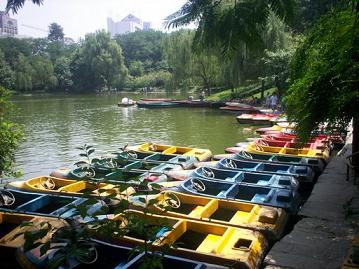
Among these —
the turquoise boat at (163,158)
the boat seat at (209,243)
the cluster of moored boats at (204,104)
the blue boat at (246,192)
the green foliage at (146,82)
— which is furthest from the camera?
the green foliage at (146,82)

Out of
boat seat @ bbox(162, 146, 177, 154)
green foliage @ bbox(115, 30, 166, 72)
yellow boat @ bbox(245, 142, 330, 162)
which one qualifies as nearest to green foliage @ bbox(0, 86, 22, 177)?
boat seat @ bbox(162, 146, 177, 154)

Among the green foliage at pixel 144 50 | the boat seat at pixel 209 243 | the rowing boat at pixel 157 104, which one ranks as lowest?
the boat seat at pixel 209 243

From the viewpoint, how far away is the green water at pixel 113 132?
15.5m

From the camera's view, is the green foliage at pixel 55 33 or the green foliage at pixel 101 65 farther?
the green foliage at pixel 55 33

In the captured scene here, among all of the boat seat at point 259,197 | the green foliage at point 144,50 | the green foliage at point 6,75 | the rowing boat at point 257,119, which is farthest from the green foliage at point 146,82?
the boat seat at point 259,197

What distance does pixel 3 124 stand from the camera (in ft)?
24.1

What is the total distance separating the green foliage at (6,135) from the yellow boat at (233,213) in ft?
8.59

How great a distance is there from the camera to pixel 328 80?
4.21m

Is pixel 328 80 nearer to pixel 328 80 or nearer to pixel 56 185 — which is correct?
pixel 328 80

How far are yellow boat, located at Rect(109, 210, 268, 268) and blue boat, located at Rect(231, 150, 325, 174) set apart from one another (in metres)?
4.47

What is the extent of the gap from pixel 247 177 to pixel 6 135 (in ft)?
16.9

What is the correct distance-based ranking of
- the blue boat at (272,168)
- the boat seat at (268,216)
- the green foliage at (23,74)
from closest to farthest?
the boat seat at (268,216) < the blue boat at (272,168) < the green foliage at (23,74)

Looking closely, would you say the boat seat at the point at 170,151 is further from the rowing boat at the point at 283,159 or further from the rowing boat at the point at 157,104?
the rowing boat at the point at 157,104

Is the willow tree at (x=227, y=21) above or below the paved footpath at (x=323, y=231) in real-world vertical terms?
above
